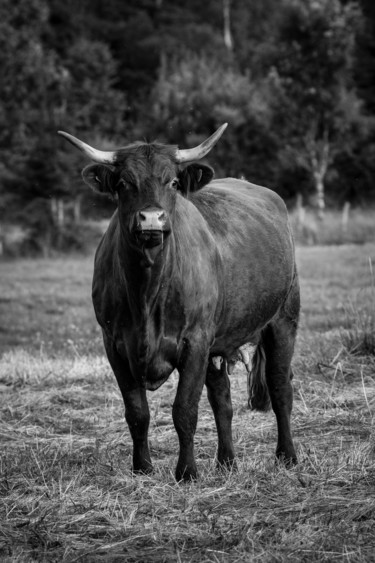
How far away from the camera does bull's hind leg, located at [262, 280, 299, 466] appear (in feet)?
19.6

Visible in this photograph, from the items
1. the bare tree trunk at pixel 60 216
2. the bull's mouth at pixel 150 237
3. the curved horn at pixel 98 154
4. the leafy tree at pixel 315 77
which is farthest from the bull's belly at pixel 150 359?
the leafy tree at pixel 315 77

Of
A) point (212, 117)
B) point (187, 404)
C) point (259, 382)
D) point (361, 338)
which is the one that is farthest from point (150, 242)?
point (212, 117)

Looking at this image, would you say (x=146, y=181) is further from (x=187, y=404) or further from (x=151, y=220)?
(x=187, y=404)

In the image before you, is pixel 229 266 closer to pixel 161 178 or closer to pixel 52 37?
pixel 161 178

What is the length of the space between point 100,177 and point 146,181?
372 mm

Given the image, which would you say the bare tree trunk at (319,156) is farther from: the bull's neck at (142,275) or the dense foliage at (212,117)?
the bull's neck at (142,275)

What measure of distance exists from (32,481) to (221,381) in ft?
5.30

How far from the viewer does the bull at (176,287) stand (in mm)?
4812

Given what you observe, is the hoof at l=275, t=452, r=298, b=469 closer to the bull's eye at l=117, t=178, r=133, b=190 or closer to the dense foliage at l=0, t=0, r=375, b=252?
the bull's eye at l=117, t=178, r=133, b=190

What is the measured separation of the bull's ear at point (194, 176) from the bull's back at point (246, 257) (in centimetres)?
58

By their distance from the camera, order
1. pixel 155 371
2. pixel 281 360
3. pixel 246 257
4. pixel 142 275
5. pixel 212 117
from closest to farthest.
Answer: pixel 142 275 → pixel 155 371 → pixel 246 257 → pixel 281 360 → pixel 212 117

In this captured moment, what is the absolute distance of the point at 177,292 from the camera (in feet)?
16.5

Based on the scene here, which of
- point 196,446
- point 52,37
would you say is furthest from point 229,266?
point 52,37

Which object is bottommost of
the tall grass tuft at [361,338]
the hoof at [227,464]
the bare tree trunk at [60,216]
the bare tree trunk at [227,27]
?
the bare tree trunk at [60,216]
